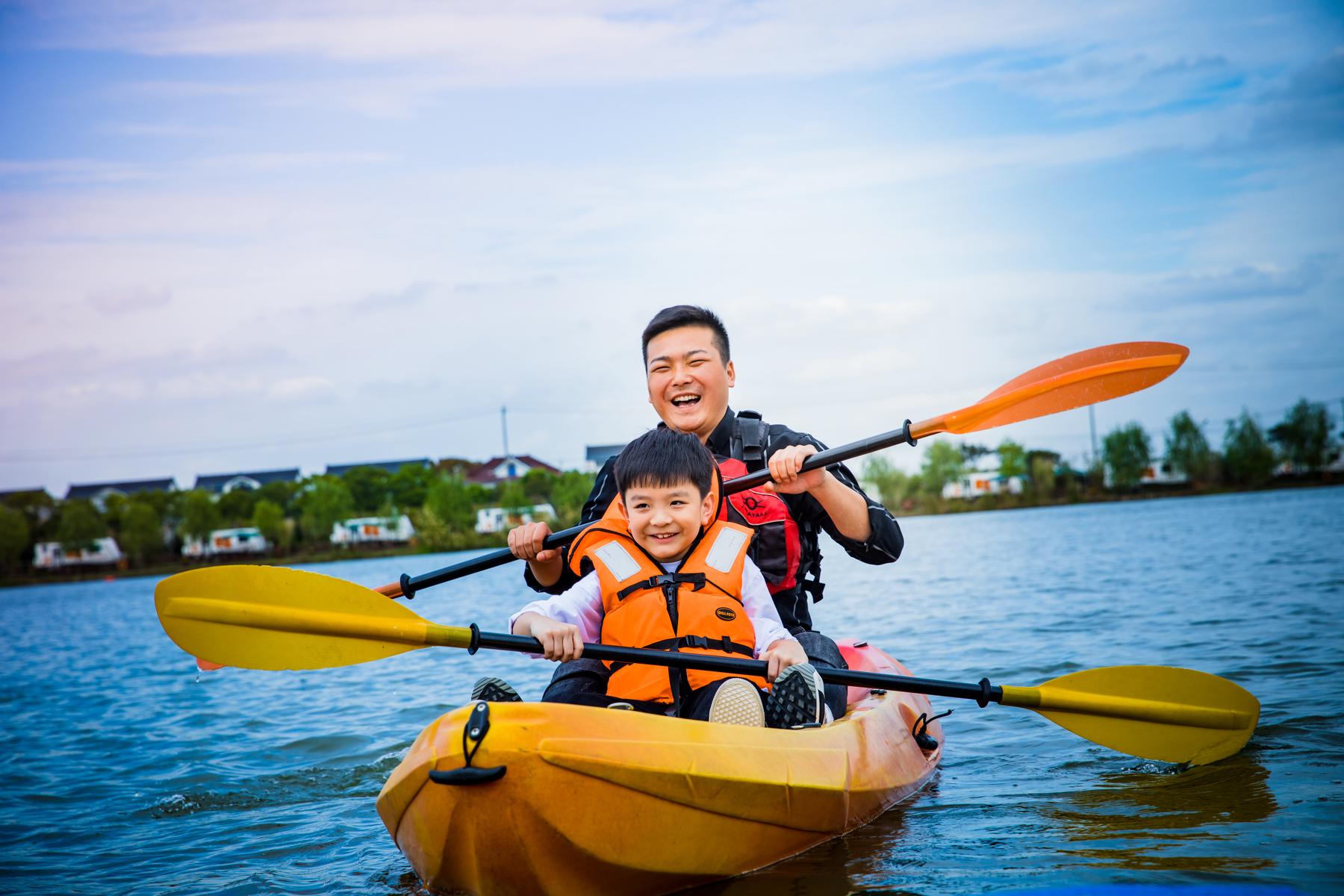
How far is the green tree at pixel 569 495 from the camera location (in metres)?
45.3

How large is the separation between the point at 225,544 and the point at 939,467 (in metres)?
35.6

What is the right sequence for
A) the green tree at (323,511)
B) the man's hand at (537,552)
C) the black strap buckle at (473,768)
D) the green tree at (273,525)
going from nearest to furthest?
the black strap buckle at (473,768), the man's hand at (537,552), the green tree at (273,525), the green tree at (323,511)

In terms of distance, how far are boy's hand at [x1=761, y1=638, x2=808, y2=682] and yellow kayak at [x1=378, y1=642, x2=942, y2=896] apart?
0.18 meters

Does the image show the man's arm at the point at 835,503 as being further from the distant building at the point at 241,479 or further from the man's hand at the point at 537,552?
the distant building at the point at 241,479

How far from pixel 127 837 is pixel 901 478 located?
52.2 metres

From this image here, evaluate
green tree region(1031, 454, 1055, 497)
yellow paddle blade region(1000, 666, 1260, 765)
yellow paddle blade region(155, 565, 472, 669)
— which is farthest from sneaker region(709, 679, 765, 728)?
green tree region(1031, 454, 1055, 497)

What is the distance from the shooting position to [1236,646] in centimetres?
711

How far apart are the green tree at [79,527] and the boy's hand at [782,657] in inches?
2045

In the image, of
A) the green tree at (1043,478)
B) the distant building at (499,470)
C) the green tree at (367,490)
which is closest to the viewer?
the green tree at (367,490)

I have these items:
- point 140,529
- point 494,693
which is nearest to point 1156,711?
point 494,693

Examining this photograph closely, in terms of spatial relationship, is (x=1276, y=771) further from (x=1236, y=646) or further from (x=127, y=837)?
Answer: (x=127, y=837)

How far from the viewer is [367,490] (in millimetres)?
50906

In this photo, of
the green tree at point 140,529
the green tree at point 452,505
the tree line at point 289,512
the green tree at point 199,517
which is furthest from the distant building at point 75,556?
the green tree at point 452,505

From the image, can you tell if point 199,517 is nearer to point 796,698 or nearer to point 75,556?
point 75,556
